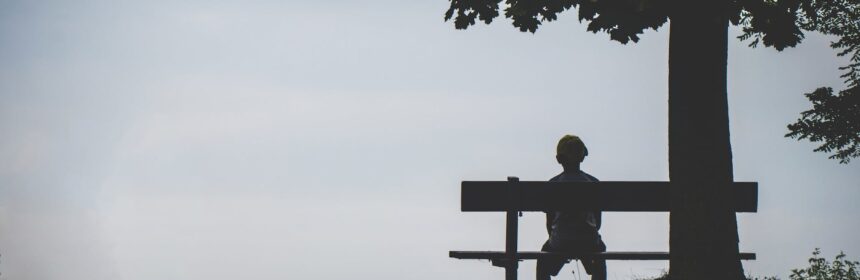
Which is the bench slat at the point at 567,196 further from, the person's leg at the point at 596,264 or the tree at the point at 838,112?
the tree at the point at 838,112

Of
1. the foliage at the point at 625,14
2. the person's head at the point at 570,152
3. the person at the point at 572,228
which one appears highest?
the foliage at the point at 625,14

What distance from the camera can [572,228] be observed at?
8008 millimetres

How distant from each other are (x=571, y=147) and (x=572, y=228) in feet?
2.96

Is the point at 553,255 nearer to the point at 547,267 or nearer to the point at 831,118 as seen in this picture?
the point at 547,267

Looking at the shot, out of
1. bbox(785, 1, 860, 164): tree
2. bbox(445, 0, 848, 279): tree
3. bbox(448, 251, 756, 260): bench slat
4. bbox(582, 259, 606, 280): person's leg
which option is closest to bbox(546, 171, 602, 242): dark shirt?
bbox(448, 251, 756, 260): bench slat

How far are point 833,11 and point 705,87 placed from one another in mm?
8124

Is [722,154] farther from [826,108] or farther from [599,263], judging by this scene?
[826,108]

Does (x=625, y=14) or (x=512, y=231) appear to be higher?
(x=625, y=14)

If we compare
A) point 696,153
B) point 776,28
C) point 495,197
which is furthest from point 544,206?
point 776,28

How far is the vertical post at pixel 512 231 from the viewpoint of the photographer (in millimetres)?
7719

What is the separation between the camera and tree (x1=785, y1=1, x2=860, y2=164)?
13.8 meters

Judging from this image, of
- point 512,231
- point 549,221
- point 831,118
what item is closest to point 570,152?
point 549,221

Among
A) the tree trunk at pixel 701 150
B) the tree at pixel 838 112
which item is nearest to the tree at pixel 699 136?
the tree trunk at pixel 701 150

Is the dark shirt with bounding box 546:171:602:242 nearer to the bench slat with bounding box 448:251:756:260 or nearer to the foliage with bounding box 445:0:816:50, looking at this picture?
the bench slat with bounding box 448:251:756:260
